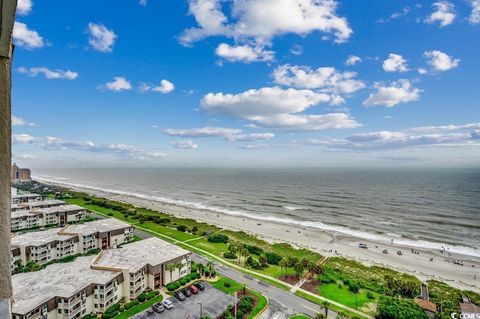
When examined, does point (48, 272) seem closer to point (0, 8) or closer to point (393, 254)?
point (0, 8)

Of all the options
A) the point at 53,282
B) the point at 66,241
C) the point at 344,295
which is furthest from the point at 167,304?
the point at 66,241

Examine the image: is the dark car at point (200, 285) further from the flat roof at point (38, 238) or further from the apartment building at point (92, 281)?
the flat roof at point (38, 238)

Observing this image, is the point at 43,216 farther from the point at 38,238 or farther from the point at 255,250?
the point at 255,250

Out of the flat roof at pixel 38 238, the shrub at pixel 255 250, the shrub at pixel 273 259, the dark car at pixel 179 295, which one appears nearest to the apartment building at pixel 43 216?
the flat roof at pixel 38 238

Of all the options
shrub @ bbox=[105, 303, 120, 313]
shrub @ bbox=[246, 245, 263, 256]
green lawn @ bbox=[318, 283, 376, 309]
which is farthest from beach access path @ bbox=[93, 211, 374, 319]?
shrub @ bbox=[105, 303, 120, 313]

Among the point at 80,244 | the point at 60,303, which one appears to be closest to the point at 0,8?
the point at 60,303

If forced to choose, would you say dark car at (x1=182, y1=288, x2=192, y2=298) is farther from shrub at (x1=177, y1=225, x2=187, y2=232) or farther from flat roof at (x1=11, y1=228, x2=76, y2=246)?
shrub at (x1=177, y1=225, x2=187, y2=232)
